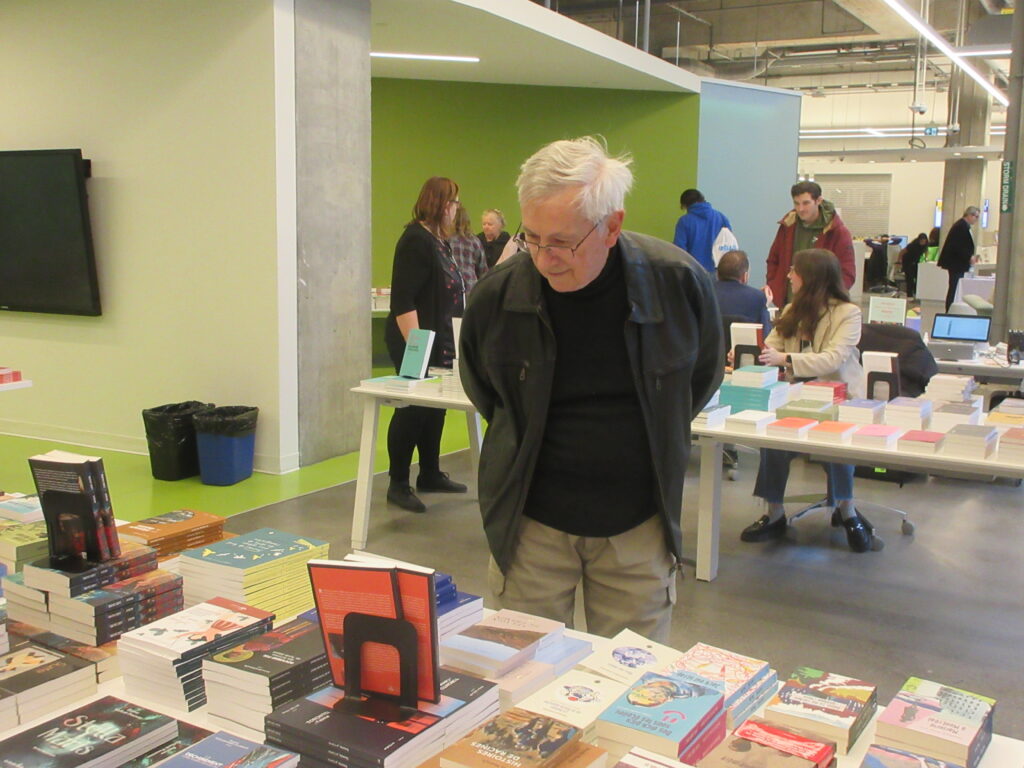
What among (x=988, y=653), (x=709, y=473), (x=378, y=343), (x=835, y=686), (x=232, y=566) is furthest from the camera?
(x=378, y=343)

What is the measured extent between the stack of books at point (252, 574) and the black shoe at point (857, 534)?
128 inches

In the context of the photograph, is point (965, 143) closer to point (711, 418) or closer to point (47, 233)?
point (711, 418)

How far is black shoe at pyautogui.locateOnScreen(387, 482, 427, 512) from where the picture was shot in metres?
5.09

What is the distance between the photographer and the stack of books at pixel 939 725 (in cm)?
136

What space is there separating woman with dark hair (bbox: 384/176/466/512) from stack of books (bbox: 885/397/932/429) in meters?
→ 2.10

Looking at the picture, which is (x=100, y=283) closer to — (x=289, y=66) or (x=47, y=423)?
(x=47, y=423)

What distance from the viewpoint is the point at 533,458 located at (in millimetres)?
2014

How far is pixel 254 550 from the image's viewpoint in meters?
2.00

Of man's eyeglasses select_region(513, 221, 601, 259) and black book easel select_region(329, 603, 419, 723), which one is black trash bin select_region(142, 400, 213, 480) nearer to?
man's eyeglasses select_region(513, 221, 601, 259)

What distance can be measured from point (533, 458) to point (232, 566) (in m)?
0.66

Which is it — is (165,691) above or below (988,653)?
above

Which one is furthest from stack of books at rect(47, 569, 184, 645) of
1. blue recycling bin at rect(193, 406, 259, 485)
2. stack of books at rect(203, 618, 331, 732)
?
blue recycling bin at rect(193, 406, 259, 485)

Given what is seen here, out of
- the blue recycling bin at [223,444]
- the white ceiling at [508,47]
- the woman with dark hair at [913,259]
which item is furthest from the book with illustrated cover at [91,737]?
the woman with dark hair at [913,259]

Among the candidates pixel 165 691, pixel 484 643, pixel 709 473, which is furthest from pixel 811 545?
pixel 165 691
